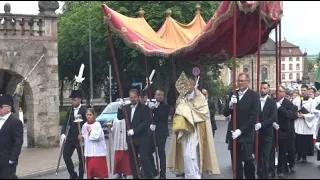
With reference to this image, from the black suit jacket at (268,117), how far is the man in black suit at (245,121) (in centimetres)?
67

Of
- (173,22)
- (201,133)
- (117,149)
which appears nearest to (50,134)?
(173,22)

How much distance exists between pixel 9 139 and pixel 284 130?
5720 mm

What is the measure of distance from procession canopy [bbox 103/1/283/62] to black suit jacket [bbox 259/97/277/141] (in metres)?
1.57

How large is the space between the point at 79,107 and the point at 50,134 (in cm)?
828

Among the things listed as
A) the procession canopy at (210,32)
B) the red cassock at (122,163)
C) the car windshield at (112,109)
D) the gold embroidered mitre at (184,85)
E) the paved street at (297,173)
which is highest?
the procession canopy at (210,32)

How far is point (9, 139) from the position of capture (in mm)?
9703

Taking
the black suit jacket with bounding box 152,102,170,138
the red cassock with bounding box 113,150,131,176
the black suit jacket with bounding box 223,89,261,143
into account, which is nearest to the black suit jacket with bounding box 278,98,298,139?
the black suit jacket with bounding box 223,89,261,143

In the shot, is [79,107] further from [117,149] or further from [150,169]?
[150,169]

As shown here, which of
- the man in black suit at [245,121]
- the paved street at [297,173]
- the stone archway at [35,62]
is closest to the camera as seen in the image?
the man in black suit at [245,121]

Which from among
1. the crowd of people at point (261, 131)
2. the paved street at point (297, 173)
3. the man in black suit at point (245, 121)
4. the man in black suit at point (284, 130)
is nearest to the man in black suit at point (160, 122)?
the paved street at point (297, 173)

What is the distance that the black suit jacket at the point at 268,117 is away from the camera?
1083 cm

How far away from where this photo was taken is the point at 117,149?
1195cm

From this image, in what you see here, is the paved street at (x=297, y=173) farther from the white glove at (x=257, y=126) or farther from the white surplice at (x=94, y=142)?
the white surplice at (x=94, y=142)

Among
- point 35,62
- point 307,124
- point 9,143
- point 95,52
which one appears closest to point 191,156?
point 9,143
